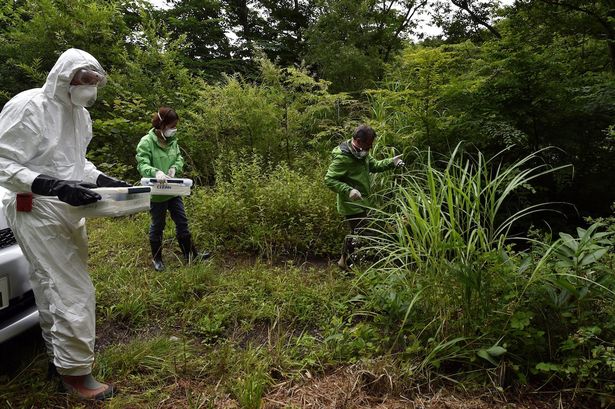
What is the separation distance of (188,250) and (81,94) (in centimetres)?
233

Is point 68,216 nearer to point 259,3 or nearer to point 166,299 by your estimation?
Result: point 166,299

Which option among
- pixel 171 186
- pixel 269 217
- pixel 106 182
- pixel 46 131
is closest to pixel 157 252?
pixel 171 186

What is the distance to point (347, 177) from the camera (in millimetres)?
3984

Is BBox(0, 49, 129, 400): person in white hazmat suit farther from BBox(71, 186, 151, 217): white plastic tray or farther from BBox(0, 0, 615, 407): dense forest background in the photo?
BBox(0, 0, 615, 407): dense forest background

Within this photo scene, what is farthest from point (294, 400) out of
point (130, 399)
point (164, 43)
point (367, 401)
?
point (164, 43)

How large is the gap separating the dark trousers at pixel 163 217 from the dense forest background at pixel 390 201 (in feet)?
1.35

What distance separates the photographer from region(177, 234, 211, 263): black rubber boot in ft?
13.7

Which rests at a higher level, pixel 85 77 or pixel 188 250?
pixel 85 77

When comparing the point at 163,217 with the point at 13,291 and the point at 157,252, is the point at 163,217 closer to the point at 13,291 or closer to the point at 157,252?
the point at 157,252

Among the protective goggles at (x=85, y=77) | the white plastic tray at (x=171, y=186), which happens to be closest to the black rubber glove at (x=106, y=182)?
the protective goggles at (x=85, y=77)

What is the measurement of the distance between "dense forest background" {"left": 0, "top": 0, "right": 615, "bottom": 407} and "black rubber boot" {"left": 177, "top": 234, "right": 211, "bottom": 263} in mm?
252

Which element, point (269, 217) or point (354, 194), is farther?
point (269, 217)

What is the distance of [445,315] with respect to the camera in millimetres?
2469

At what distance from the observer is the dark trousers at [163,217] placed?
407cm
